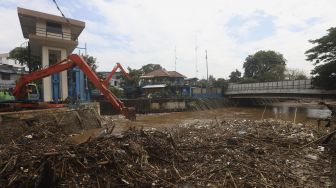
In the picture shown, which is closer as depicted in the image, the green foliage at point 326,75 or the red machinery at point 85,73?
the red machinery at point 85,73

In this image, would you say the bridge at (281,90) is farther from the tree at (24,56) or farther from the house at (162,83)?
the tree at (24,56)

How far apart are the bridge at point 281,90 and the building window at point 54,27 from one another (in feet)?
82.8

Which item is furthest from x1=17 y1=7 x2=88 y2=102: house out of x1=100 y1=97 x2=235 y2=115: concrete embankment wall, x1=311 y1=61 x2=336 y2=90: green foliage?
x1=311 y1=61 x2=336 y2=90: green foliage

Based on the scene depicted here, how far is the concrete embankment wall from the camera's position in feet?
104

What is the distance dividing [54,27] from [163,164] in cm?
2009

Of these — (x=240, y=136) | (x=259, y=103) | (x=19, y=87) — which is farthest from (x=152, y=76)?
(x=240, y=136)

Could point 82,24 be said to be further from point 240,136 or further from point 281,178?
point 281,178

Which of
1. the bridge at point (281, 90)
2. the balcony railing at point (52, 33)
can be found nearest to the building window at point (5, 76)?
the balcony railing at point (52, 33)

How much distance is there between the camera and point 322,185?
5.82m

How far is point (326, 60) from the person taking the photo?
29000 millimetres

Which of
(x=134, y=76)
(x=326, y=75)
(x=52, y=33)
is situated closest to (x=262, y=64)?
(x=134, y=76)

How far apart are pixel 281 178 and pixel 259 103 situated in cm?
4560

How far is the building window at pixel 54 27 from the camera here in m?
22.9

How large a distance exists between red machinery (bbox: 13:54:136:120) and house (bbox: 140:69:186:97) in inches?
1066
